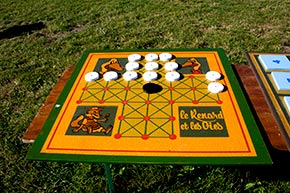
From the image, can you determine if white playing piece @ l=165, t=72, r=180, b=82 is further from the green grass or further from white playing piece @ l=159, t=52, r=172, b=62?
the green grass

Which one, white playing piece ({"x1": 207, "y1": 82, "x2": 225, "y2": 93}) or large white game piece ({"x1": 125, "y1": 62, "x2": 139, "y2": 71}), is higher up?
large white game piece ({"x1": 125, "y1": 62, "x2": 139, "y2": 71})

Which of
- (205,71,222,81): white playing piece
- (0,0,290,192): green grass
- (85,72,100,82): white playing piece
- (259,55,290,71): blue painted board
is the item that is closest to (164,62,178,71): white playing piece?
(205,71,222,81): white playing piece

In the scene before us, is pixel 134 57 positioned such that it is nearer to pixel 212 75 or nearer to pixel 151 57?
pixel 151 57

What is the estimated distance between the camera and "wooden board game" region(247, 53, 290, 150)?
2.09m

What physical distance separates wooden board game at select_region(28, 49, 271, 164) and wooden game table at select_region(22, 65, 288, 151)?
13 centimetres

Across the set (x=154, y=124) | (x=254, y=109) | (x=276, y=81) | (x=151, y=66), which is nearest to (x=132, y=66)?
(x=151, y=66)

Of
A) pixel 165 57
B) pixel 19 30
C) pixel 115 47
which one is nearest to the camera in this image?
pixel 165 57

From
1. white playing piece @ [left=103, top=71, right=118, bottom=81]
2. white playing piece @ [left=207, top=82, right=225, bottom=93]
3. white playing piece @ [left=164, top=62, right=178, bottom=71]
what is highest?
white playing piece @ [left=164, top=62, right=178, bottom=71]

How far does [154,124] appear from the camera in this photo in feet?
6.66

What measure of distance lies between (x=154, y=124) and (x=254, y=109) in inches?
31.7

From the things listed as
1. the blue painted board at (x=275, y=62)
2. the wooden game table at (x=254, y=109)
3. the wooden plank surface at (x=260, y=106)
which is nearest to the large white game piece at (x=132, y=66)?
the wooden game table at (x=254, y=109)

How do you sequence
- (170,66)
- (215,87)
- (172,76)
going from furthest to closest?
1. (170,66)
2. (172,76)
3. (215,87)

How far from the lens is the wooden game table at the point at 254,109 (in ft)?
6.84

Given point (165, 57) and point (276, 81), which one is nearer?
point (276, 81)
